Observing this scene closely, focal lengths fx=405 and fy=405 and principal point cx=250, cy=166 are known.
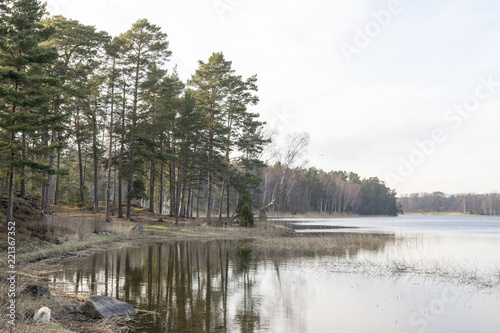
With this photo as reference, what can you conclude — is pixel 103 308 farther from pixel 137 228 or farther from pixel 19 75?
pixel 137 228

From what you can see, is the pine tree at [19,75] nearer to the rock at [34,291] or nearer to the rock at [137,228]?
the rock at [34,291]

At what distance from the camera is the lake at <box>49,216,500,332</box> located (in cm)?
1012

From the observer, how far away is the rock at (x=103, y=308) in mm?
9789

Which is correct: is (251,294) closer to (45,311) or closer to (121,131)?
(45,311)

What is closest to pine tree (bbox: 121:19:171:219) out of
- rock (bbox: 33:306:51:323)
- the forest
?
the forest

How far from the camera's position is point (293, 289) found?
46.1 ft

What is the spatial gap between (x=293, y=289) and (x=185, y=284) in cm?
386

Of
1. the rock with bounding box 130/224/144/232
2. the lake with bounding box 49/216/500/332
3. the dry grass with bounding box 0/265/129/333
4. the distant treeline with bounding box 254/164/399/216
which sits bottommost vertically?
the lake with bounding box 49/216/500/332

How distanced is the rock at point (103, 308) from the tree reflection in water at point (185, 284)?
43 centimetres

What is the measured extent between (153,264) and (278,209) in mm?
71560

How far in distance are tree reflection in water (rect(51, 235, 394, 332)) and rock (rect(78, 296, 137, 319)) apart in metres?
0.43

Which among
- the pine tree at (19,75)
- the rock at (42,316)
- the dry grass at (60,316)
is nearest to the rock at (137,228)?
the pine tree at (19,75)

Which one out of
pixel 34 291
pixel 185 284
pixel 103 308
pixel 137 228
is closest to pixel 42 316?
pixel 103 308

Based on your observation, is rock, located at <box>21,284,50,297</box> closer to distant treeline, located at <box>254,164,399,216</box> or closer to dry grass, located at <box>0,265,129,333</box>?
dry grass, located at <box>0,265,129,333</box>
